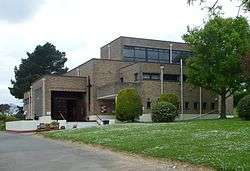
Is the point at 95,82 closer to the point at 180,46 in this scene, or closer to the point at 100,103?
the point at 100,103

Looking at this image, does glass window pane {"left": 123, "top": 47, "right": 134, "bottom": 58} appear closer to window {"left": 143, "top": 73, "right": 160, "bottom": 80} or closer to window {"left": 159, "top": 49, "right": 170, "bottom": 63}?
window {"left": 159, "top": 49, "right": 170, "bottom": 63}

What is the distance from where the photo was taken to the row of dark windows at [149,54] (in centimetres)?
6512

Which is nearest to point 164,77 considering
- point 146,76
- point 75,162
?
point 146,76

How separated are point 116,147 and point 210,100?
1449 inches

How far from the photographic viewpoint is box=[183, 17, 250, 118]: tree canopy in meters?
44.8

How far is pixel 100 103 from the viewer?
57.7m

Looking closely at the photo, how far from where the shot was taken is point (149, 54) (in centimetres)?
6588

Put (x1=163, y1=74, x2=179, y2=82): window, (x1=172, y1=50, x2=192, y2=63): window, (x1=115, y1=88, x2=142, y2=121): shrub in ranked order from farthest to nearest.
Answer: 1. (x1=172, y1=50, x2=192, y2=63): window
2. (x1=163, y1=74, x2=179, y2=82): window
3. (x1=115, y1=88, x2=142, y2=121): shrub

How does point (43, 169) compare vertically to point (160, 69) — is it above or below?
below

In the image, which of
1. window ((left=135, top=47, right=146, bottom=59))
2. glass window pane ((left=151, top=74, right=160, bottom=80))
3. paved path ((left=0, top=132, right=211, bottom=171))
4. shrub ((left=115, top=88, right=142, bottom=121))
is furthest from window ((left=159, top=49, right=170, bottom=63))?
paved path ((left=0, top=132, right=211, bottom=171))

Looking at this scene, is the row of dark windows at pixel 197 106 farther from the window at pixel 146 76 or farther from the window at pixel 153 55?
the window at pixel 153 55

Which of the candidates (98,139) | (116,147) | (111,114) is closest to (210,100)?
(111,114)

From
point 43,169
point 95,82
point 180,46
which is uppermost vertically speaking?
point 180,46

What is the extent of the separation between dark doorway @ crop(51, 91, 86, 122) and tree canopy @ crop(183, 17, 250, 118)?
19.3 metres
